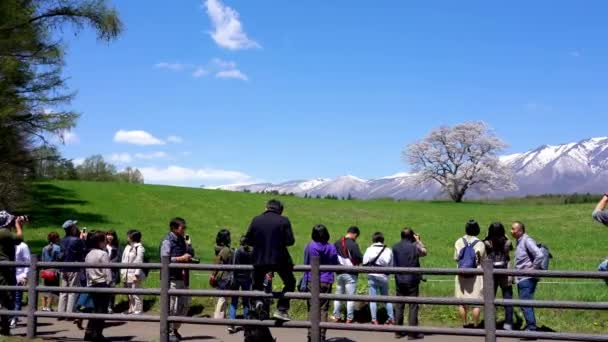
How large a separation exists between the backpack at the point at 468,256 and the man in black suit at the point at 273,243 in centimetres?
364

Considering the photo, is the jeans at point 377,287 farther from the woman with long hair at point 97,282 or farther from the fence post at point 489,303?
the woman with long hair at point 97,282

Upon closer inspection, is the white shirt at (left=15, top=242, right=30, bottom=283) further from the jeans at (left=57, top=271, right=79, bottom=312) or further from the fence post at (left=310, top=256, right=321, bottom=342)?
the fence post at (left=310, top=256, right=321, bottom=342)

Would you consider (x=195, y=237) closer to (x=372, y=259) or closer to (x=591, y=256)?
(x=591, y=256)

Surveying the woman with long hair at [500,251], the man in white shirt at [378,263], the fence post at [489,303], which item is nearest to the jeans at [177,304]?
the man in white shirt at [378,263]

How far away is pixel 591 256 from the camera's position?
95.7 feet

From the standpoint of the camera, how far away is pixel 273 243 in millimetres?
9305

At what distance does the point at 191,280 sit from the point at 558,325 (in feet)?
30.9

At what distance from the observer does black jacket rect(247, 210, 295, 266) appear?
30.5 feet

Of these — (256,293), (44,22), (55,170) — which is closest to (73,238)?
(256,293)

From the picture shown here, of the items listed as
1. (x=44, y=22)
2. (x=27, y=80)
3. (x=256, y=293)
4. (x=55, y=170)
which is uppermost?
(x=44, y=22)

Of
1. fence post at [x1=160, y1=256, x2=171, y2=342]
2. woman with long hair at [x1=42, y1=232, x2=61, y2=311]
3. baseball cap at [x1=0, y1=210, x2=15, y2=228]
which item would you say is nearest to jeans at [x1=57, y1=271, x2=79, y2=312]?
woman with long hair at [x1=42, y1=232, x2=61, y2=311]

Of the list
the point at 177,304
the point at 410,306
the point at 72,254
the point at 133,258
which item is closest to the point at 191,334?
the point at 177,304

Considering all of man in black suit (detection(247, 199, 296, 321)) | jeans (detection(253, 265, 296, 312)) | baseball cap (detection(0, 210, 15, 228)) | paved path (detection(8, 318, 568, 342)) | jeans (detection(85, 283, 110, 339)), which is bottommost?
paved path (detection(8, 318, 568, 342))

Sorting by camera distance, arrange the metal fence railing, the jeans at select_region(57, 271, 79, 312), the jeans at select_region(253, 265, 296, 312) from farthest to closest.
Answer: the jeans at select_region(57, 271, 79, 312)
the jeans at select_region(253, 265, 296, 312)
the metal fence railing
